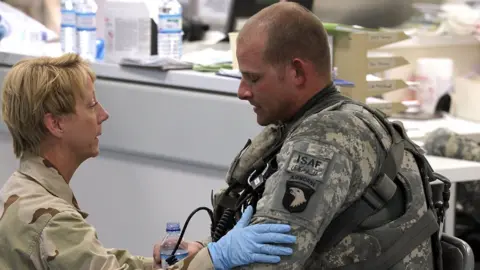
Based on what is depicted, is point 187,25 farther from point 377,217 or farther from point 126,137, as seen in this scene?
point 377,217

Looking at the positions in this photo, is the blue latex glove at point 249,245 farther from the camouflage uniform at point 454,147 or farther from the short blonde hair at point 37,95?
the camouflage uniform at point 454,147

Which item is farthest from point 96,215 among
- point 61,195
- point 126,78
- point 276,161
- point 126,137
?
point 276,161

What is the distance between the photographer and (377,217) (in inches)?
70.8

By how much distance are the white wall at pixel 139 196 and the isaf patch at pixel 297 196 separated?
3.88 ft

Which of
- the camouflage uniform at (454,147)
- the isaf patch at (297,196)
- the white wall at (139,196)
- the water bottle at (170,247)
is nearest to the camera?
the isaf patch at (297,196)

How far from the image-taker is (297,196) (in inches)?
66.4

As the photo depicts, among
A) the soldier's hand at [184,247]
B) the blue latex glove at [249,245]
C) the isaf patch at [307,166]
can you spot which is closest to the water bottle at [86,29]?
the soldier's hand at [184,247]

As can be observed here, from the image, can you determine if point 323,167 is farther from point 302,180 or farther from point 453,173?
point 453,173

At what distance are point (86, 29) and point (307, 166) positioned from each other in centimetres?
184

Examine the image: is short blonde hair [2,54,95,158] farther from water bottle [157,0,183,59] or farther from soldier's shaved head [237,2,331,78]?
water bottle [157,0,183,59]

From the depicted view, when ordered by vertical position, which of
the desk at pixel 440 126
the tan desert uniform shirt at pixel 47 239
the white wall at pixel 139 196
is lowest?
the white wall at pixel 139 196

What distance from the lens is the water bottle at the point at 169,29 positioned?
317 cm

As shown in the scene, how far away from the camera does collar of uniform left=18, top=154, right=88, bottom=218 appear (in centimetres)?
200

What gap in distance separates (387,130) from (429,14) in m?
3.00
